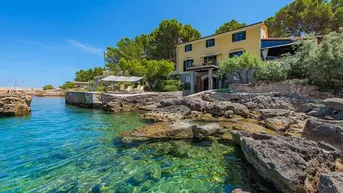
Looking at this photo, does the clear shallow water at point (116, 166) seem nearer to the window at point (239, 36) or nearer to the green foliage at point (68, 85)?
Answer: the window at point (239, 36)

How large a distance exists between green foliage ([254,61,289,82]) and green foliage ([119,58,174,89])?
12.5 metres

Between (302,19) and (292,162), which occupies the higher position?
(302,19)

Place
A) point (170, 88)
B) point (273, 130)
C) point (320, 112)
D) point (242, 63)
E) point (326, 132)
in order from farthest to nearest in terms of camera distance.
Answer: point (170, 88)
point (242, 63)
point (320, 112)
point (273, 130)
point (326, 132)

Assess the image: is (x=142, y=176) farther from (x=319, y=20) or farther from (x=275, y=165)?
(x=319, y=20)

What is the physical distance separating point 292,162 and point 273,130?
17.9ft

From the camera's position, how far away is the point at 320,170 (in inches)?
144

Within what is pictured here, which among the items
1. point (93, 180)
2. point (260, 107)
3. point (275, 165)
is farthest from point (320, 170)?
point (260, 107)

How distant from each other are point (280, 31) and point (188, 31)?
16548 millimetres

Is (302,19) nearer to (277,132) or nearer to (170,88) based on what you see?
(170,88)

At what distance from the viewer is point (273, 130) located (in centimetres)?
848

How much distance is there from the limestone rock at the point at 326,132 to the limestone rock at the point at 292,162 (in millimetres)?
1124

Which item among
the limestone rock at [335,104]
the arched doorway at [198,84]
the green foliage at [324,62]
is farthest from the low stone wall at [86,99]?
the green foliage at [324,62]

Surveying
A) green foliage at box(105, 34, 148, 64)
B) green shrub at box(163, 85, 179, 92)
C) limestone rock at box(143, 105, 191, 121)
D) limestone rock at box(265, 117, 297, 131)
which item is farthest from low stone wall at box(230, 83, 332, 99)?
green foliage at box(105, 34, 148, 64)

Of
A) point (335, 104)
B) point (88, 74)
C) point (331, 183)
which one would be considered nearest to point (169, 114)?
point (335, 104)
